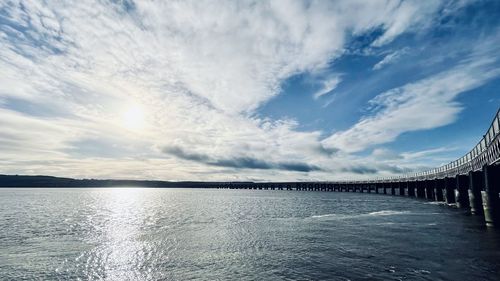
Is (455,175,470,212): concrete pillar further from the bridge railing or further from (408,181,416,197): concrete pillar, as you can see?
(408,181,416,197): concrete pillar

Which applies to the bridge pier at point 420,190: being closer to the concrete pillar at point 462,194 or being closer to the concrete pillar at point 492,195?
the concrete pillar at point 462,194

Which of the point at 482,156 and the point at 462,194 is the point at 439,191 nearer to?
the point at 462,194

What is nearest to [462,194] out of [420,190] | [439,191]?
[439,191]


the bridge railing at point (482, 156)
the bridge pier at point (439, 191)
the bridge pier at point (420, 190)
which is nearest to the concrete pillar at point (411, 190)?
the bridge pier at point (420, 190)

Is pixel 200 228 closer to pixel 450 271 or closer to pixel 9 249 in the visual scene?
pixel 9 249

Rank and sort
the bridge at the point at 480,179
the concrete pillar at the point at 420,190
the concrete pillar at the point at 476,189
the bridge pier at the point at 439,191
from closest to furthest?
the bridge at the point at 480,179 → the concrete pillar at the point at 476,189 → the bridge pier at the point at 439,191 → the concrete pillar at the point at 420,190

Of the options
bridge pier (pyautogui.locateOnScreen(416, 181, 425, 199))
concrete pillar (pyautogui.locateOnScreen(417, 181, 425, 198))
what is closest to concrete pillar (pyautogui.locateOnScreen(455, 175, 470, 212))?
bridge pier (pyautogui.locateOnScreen(416, 181, 425, 199))
